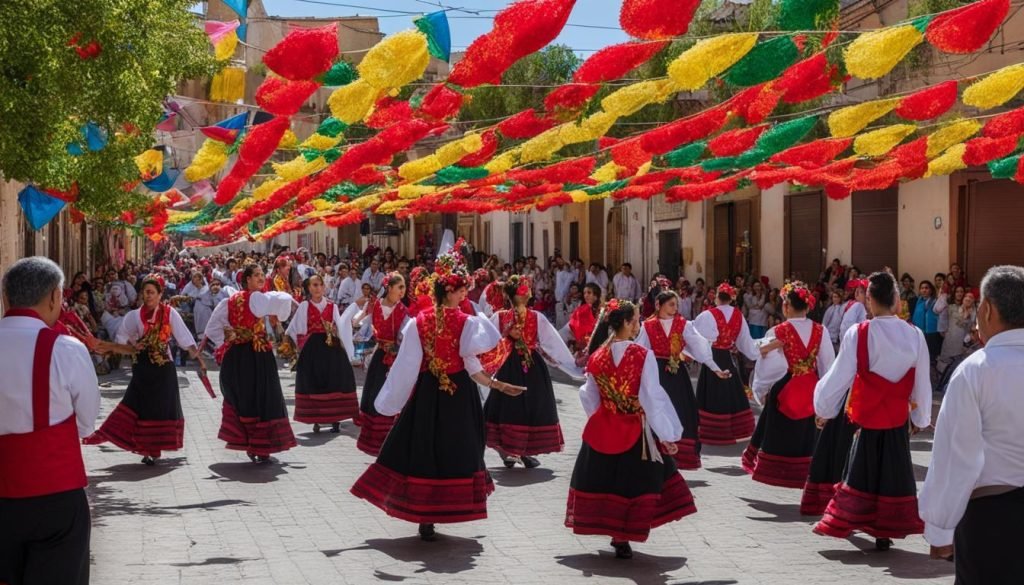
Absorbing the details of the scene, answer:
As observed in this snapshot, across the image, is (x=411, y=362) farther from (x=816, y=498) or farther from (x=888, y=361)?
(x=888, y=361)

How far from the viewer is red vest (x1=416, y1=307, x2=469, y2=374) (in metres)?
9.45

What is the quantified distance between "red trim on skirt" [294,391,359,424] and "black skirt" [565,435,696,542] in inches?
274

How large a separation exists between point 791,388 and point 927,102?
9.80 feet

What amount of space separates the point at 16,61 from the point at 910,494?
245 inches

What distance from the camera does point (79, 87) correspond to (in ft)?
30.0

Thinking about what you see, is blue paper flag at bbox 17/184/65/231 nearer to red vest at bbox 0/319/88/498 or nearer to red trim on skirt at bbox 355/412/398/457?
red trim on skirt at bbox 355/412/398/457

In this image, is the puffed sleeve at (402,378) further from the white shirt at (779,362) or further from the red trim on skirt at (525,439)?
the red trim on skirt at (525,439)

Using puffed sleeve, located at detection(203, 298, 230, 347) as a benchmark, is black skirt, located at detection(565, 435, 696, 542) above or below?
below

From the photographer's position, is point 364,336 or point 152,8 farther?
point 364,336

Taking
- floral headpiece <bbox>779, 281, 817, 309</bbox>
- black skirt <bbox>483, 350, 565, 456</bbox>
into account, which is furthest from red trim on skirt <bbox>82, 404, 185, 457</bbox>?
floral headpiece <bbox>779, 281, 817, 309</bbox>

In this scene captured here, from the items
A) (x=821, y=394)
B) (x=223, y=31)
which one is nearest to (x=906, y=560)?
(x=821, y=394)

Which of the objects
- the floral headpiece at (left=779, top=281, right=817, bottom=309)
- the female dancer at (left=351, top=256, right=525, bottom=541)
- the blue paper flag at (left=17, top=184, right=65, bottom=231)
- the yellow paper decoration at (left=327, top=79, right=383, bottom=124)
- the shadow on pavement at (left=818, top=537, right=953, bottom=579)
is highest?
the yellow paper decoration at (left=327, top=79, right=383, bottom=124)

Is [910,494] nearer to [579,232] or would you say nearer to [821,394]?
[821,394]

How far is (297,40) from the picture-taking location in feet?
33.5
